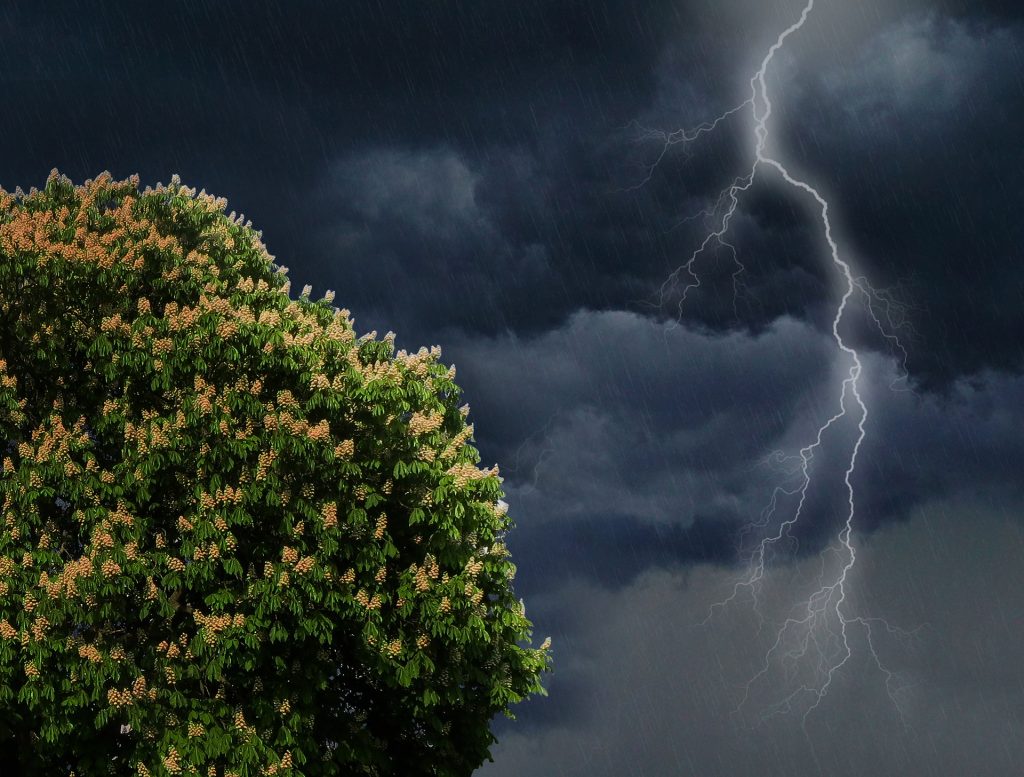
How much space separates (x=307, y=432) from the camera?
1739 cm

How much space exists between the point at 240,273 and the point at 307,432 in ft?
16.0

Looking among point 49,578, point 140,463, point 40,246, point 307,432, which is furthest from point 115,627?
point 40,246

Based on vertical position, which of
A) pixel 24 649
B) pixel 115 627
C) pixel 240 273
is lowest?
pixel 24 649

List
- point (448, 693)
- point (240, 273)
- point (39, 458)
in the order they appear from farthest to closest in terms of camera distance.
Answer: point (240, 273) < point (448, 693) < point (39, 458)

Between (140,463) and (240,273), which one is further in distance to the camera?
(240,273)

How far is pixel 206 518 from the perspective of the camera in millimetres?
17172

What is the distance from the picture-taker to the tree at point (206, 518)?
17.1 metres

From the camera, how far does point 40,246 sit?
61.2 feet

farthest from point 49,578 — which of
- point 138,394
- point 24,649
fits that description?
point 138,394

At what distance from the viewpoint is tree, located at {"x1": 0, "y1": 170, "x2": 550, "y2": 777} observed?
17094 mm

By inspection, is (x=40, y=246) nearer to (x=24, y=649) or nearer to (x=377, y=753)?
(x=24, y=649)

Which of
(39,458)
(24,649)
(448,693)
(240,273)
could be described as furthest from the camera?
(240,273)

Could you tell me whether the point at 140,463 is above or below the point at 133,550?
above

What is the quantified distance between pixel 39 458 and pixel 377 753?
24.1 ft
